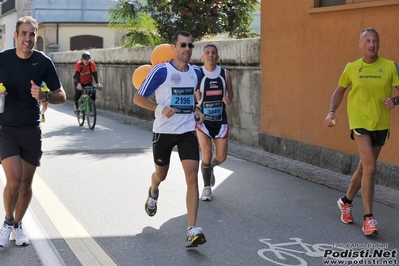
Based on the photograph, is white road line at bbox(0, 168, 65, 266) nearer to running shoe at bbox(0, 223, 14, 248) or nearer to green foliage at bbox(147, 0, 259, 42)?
running shoe at bbox(0, 223, 14, 248)

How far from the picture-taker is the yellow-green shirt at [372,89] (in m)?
7.23

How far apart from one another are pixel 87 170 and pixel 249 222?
4050mm

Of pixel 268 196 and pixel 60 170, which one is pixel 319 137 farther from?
pixel 60 170

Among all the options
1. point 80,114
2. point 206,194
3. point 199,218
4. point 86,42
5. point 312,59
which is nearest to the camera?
point 199,218

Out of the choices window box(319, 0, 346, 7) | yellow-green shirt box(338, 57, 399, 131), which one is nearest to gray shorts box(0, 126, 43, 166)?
yellow-green shirt box(338, 57, 399, 131)

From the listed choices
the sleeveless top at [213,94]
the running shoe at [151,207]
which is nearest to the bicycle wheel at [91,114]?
the sleeveless top at [213,94]

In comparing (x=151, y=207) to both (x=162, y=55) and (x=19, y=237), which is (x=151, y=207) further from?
(x=162, y=55)

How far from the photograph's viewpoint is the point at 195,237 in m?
6.34

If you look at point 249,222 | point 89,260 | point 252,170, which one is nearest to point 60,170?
point 252,170

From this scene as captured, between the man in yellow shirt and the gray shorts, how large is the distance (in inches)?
103

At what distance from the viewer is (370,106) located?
7.29 meters

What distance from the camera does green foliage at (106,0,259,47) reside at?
848 inches

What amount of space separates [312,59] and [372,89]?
4784mm

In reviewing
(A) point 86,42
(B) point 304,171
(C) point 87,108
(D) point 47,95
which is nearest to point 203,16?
(C) point 87,108
